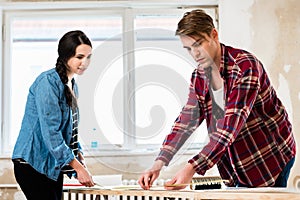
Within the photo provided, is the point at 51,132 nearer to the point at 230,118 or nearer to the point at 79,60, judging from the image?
the point at 79,60

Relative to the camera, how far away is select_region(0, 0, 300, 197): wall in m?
3.43

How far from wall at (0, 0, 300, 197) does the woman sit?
4.45 feet

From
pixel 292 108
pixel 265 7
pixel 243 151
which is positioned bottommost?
pixel 243 151

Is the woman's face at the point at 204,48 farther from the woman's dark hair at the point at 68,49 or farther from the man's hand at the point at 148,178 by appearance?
the woman's dark hair at the point at 68,49

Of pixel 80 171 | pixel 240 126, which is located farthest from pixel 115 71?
pixel 240 126

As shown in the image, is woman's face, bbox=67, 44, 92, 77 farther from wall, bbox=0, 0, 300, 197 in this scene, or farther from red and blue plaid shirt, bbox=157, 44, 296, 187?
wall, bbox=0, 0, 300, 197

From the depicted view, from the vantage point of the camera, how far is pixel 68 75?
2172 mm

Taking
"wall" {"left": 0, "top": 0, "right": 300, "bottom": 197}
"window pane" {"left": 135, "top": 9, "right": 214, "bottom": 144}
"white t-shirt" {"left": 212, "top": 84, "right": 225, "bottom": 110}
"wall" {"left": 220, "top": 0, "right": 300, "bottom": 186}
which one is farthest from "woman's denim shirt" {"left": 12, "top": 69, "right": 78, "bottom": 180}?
"wall" {"left": 220, "top": 0, "right": 300, "bottom": 186}

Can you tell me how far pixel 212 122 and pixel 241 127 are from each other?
22 centimetres

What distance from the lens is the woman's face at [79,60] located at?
7.08 feet

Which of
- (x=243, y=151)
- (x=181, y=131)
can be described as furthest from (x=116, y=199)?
(x=243, y=151)

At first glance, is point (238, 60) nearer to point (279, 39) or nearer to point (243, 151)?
point (243, 151)

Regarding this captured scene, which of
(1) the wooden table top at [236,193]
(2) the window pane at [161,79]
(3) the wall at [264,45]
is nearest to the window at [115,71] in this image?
(2) the window pane at [161,79]

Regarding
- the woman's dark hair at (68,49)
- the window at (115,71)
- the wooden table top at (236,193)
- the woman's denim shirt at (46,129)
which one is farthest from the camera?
the window at (115,71)
